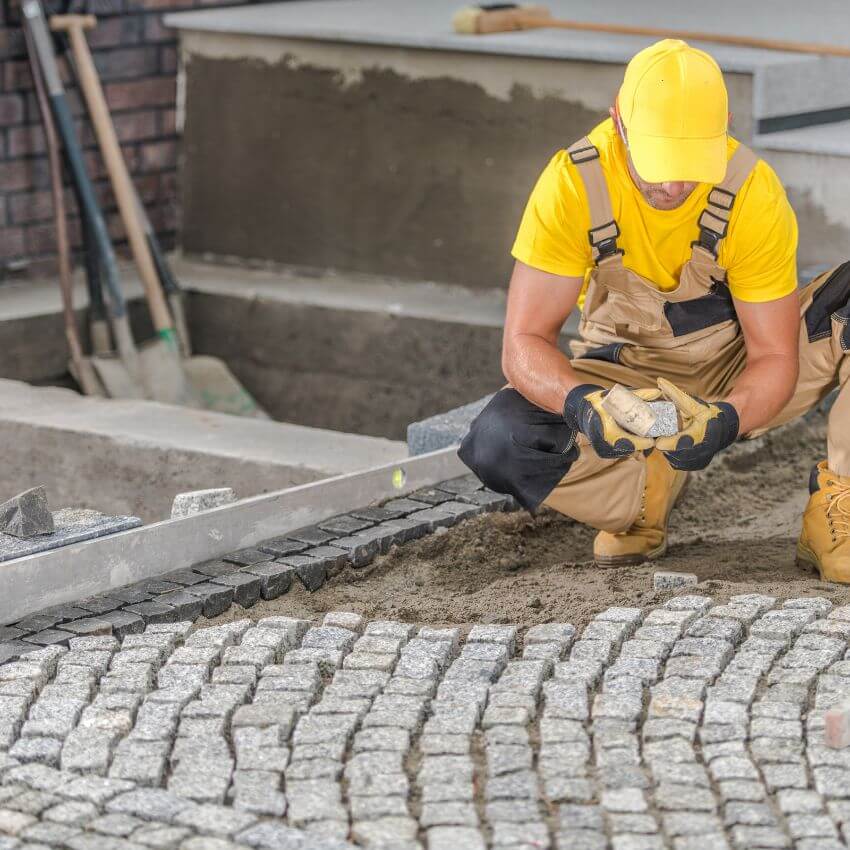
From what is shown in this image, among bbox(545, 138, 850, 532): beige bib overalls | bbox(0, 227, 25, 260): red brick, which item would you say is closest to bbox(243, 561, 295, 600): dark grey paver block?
bbox(545, 138, 850, 532): beige bib overalls

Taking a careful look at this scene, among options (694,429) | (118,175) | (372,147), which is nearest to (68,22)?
(118,175)

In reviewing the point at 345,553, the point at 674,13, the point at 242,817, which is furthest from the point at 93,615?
the point at 674,13

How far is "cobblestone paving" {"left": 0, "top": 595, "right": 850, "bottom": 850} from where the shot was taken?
306 cm

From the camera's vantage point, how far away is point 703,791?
3168mm

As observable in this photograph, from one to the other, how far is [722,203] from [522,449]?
0.85 meters

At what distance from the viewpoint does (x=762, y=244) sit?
13.8ft

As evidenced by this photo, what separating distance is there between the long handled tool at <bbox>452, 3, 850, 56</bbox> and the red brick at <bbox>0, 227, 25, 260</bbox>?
7.08 feet

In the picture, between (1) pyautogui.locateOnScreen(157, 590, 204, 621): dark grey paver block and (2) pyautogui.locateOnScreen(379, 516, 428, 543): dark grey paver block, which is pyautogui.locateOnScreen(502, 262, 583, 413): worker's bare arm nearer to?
(2) pyautogui.locateOnScreen(379, 516, 428, 543): dark grey paver block

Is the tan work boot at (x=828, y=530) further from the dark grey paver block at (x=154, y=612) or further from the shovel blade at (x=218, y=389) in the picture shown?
the shovel blade at (x=218, y=389)

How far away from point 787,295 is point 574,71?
2.67 m

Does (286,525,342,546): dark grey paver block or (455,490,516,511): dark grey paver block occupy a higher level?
(455,490,516,511): dark grey paver block

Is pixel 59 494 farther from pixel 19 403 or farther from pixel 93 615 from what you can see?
pixel 93 615

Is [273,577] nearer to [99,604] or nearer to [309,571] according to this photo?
[309,571]

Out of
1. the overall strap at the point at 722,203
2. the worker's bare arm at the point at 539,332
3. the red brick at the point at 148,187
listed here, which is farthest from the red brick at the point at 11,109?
the overall strap at the point at 722,203
